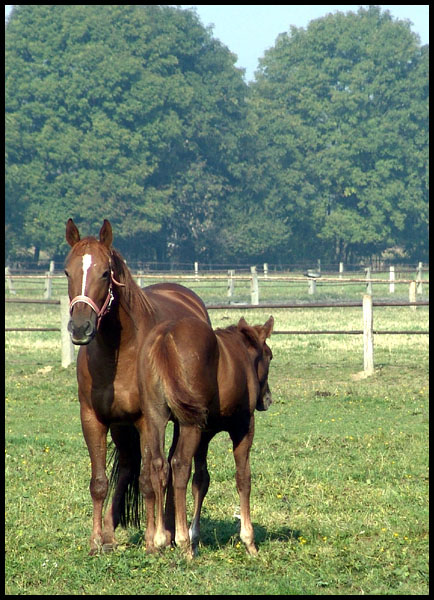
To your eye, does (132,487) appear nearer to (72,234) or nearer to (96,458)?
(96,458)

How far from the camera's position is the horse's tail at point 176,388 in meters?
6.02

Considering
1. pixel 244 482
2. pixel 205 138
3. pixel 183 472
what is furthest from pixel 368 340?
pixel 205 138

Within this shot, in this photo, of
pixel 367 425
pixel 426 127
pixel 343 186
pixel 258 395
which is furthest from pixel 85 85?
pixel 258 395

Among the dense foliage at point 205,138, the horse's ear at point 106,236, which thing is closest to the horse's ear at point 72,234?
the horse's ear at point 106,236

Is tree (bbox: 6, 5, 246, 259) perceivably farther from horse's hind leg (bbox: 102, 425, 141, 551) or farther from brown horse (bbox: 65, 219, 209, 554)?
brown horse (bbox: 65, 219, 209, 554)

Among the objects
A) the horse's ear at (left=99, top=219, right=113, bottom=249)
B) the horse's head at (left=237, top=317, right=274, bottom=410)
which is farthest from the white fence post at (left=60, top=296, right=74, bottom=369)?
the horse's ear at (left=99, top=219, right=113, bottom=249)

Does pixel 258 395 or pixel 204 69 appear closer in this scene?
pixel 258 395

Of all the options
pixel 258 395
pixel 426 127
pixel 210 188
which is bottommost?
pixel 258 395

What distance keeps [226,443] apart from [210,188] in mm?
51108

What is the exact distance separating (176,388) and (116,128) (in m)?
54.7

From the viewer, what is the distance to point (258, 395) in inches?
272

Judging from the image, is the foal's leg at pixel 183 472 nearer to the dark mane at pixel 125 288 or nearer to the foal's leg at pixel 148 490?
the foal's leg at pixel 148 490

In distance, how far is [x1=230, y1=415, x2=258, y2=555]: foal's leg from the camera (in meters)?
6.39

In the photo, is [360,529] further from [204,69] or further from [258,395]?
[204,69]
